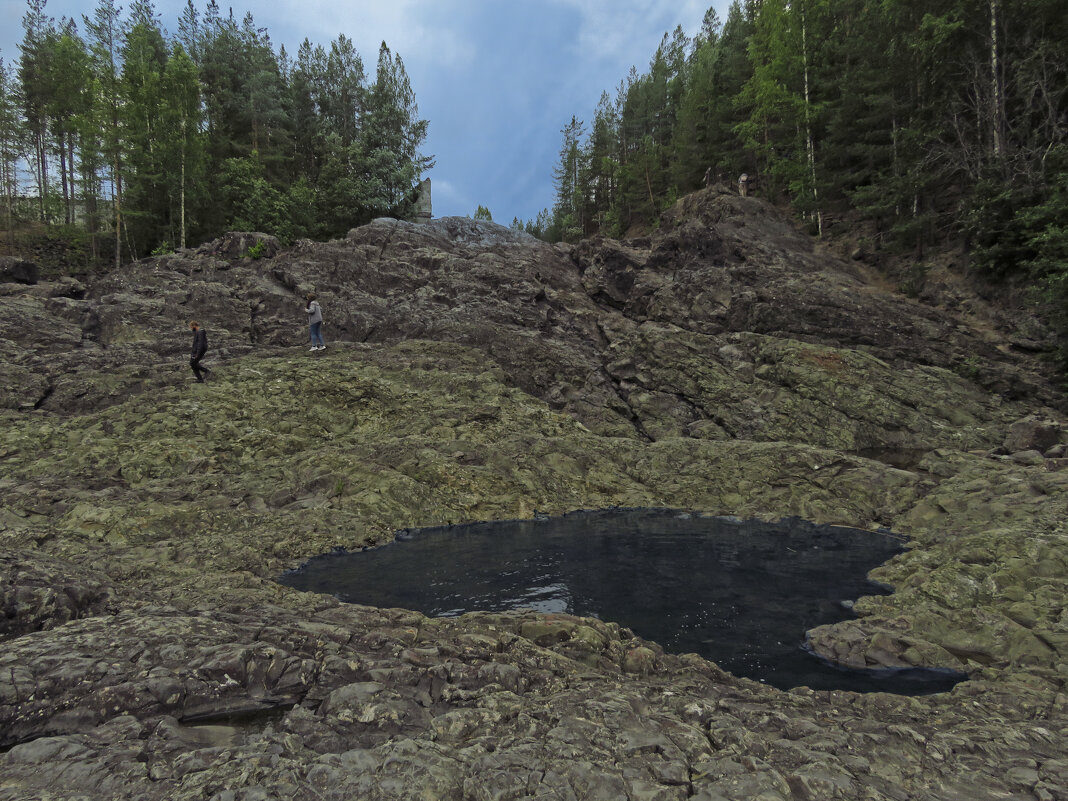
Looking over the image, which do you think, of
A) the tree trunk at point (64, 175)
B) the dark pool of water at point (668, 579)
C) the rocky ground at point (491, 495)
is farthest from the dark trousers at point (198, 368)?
the tree trunk at point (64, 175)

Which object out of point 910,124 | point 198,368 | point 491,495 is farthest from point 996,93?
point 198,368

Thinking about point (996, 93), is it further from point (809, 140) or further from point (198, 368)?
point (198, 368)

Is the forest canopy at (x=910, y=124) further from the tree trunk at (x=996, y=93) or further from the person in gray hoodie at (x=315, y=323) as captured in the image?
the person in gray hoodie at (x=315, y=323)

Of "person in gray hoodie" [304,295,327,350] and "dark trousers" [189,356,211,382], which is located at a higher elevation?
"person in gray hoodie" [304,295,327,350]

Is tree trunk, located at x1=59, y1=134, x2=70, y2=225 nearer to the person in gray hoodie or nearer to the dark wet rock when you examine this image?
the person in gray hoodie

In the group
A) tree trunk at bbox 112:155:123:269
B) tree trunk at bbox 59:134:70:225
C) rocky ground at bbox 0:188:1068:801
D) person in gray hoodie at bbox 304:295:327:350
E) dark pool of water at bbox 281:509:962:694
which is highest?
tree trunk at bbox 59:134:70:225

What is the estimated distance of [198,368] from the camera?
25.0 m

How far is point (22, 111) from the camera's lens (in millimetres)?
53969

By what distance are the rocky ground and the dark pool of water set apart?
89cm

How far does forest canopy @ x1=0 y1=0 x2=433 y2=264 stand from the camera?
40291 mm

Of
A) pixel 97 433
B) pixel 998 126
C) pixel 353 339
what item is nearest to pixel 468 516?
pixel 97 433

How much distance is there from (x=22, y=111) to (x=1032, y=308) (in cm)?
8974

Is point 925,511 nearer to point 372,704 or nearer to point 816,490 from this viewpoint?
point 816,490

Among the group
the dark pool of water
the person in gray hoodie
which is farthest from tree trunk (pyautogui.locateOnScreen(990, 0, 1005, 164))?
the person in gray hoodie
